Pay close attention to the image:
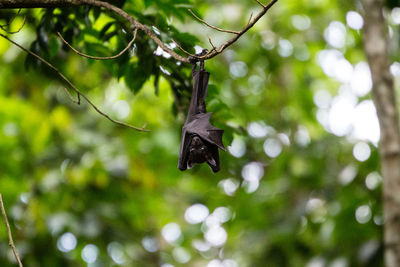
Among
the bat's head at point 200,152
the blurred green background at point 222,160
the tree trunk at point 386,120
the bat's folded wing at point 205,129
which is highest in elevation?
the bat's folded wing at point 205,129

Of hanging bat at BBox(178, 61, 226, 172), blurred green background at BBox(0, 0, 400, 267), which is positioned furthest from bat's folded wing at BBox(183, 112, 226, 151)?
blurred green background at BBox(0, 0, 400, 267)

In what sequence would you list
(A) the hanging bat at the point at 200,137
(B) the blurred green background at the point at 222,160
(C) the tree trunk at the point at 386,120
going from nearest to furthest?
1. (A) the hanging bat at the point at 200,137
2. (C) the tree trunk at the point at 386,120
3. (B) the blurred green background at the point at 222,160

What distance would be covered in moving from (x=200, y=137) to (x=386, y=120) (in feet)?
7.79

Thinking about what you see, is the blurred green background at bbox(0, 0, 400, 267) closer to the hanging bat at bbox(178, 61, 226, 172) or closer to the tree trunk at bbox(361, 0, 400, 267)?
the tree trunk at bbox(361, 0, 400, 267)

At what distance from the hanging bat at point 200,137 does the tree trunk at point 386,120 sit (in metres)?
2.18

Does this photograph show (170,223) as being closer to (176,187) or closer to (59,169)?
(176,187)

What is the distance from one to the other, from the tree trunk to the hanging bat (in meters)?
2.18

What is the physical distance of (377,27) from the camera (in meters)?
4.43

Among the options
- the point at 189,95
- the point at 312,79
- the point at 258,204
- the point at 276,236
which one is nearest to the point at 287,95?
the point at 312,79

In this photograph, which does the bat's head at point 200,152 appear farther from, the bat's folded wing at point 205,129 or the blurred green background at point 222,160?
the blurred green background at point 222,160

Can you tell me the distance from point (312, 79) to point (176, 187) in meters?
3.57

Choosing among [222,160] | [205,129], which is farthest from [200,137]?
[222,160]

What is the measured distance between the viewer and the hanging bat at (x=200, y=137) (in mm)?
2336

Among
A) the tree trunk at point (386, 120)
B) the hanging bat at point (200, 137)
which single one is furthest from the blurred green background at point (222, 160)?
the hanging bat at point (200, 137)
